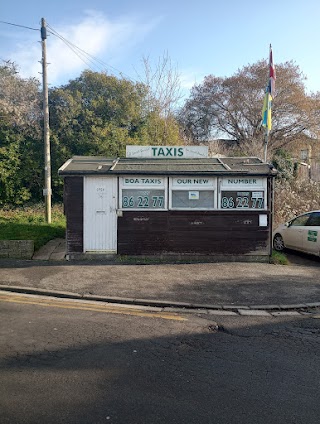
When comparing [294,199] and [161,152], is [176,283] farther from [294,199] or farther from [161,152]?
[294,199]

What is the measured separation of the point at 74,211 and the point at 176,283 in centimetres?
375

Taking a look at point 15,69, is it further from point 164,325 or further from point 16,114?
point 164,325

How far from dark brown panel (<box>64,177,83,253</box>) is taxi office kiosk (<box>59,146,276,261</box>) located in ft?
0.09

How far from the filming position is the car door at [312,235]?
11.1 m

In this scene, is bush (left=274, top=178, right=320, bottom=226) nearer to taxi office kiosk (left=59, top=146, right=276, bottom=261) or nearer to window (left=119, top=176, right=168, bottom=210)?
taxi office kiosk (left=59, top=146, right=276, bottom=261)

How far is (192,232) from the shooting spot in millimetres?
10500

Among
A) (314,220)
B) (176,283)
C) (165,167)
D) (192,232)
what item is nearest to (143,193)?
(165,167)

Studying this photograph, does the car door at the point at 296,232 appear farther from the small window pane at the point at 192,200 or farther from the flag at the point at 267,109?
the flag at the point at 267,109

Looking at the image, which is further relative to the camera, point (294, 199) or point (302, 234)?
point (294, 199)

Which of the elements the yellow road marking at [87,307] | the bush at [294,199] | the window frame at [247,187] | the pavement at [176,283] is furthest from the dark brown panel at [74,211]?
the bush at [294,199]

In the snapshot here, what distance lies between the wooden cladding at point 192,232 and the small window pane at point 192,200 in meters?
0.20

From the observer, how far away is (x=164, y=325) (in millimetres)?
5727

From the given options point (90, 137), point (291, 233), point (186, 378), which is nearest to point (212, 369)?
point (186, 378)

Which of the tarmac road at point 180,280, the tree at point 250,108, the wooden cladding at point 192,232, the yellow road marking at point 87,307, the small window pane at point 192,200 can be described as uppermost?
the tree at point 250,108
